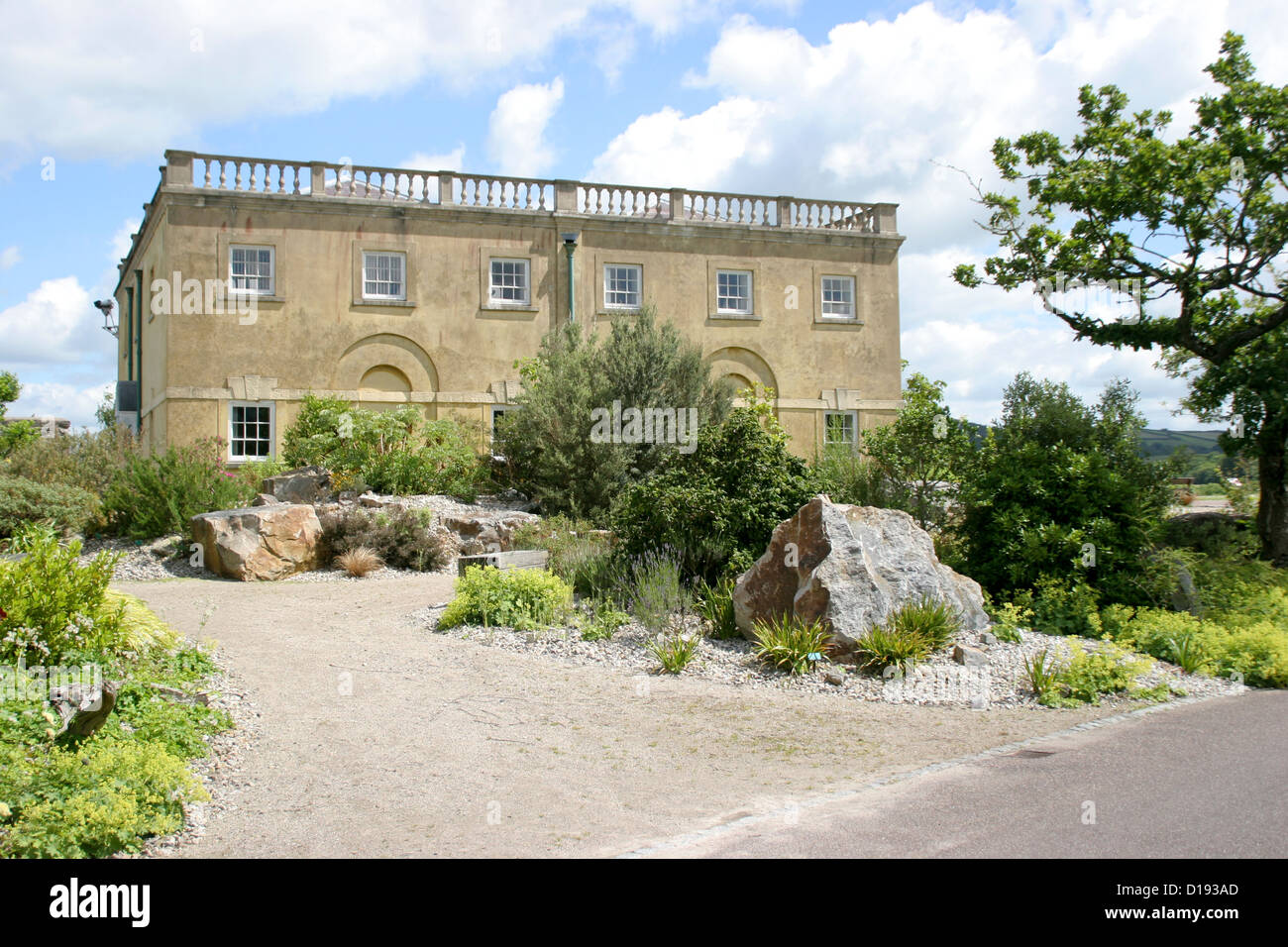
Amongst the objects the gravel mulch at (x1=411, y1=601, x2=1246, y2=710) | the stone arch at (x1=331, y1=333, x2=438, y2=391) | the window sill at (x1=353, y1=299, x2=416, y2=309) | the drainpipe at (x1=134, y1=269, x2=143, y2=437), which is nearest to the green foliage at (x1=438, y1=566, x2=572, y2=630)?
the gravel mulch at (x1=411, y1=601, x2=1246, y2=710)

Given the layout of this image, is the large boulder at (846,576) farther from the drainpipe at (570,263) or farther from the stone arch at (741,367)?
the stone arch at (741,367)

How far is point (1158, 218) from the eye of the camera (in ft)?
42.5

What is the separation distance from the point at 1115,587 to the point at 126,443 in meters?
17.3

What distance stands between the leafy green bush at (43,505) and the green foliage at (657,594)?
918 cm

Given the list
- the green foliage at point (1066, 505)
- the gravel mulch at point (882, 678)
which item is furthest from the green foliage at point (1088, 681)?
the green foliage at point (1066, 505)

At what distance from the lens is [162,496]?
49.5ft

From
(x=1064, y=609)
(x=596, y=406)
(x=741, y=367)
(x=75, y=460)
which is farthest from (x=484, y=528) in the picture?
(x=741, y=367)

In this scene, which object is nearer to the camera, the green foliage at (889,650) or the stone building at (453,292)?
the green foliage at (889,650)

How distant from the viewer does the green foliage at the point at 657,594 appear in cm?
941

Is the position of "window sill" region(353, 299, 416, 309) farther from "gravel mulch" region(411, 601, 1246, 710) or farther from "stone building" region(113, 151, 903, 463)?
"gravel mulch" region(411, 601, 1246, 710)

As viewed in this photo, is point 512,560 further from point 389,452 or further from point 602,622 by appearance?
point 389,452

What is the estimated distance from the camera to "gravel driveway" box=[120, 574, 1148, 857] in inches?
185
